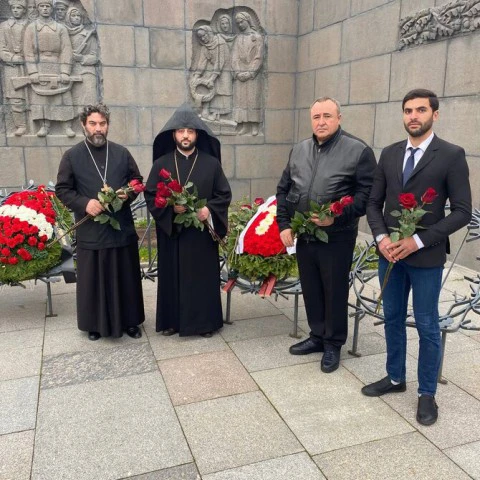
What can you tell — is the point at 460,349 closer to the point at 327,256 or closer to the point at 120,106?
the point at 327,256

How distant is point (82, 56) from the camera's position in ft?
26.2

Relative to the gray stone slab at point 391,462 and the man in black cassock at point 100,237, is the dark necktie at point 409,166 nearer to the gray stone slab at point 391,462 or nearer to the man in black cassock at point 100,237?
the gray stone slab at point 391,462

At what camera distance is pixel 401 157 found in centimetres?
285

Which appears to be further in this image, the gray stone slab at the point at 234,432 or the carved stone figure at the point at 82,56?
the carved stone figure at the point at 82,56

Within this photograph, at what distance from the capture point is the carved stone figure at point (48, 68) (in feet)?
25.2

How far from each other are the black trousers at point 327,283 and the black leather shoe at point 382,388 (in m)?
0.48

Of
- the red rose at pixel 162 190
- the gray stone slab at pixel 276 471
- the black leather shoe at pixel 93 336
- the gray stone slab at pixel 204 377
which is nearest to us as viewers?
the gray stone slab at pixel 276 471

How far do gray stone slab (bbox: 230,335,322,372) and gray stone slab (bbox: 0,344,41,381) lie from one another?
1.57m

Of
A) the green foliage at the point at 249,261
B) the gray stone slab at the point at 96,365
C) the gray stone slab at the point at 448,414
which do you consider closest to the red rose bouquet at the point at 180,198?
the green foliage at the point at 249,261

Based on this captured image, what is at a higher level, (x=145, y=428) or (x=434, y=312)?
(x=434, y=312)

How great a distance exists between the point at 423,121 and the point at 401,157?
0.25 m

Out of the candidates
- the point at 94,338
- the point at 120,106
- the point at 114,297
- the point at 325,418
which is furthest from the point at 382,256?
the point at 120,106

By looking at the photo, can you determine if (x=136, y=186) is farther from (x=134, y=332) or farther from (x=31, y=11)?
(x=31, y=11)

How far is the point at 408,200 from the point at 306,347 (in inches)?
68.4
